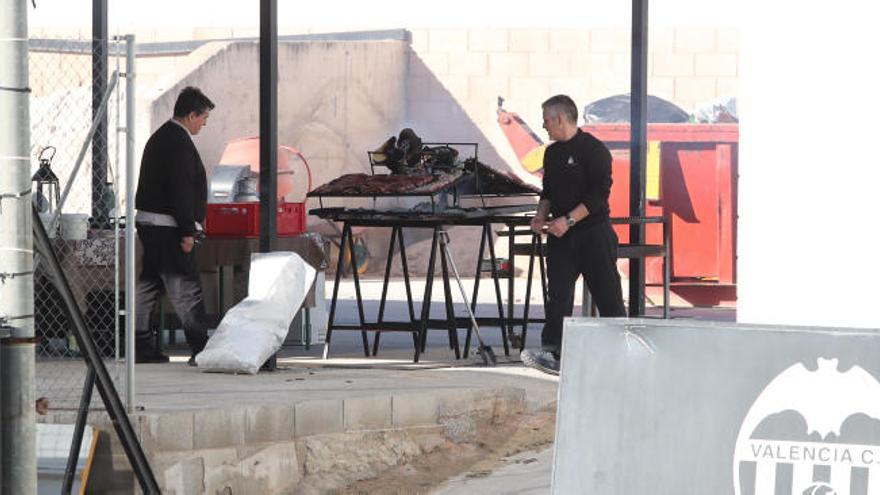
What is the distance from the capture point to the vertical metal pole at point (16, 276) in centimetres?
548

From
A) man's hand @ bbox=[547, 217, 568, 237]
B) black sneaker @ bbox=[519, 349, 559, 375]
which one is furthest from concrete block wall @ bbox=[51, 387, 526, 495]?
man's hand @ bbox=[547, 217, 568, 237]

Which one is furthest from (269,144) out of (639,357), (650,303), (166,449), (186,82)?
(186,82)

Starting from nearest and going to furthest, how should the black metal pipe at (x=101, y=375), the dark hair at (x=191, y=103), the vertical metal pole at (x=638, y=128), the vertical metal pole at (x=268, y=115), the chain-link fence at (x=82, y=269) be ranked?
the black metal pipe at (x=101, y=375), the chain-link fence at (x=82, y=269), the vertical metal pole at (x=268, y=115), the dark hair at (x=191, y=103), the vertical metal pole at (x=638, y=128)

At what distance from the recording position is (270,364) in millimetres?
10172

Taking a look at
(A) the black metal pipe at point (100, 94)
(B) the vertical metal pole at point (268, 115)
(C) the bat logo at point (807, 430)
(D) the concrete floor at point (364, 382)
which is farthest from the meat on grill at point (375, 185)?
(C) the bat logo at point (807, 430)

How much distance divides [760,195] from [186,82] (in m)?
20.4

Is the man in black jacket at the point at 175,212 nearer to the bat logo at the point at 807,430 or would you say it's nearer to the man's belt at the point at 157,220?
the man's belt at the point at 157,220

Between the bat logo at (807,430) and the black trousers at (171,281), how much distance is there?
624 cm

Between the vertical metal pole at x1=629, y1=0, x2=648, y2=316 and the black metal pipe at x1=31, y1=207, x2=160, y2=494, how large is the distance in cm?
482

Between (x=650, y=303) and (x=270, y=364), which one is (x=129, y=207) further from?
(x=650, y=303)

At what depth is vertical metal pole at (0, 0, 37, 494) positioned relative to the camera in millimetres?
5484

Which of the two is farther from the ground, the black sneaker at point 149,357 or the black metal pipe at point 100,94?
the black metal pipe at point 100,94

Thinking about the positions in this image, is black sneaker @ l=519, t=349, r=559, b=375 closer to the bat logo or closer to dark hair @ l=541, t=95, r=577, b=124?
dark hair @ l=541, t=95, r=577, b=124

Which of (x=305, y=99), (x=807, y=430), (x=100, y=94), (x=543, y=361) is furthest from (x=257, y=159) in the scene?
(x=807, y=430)
